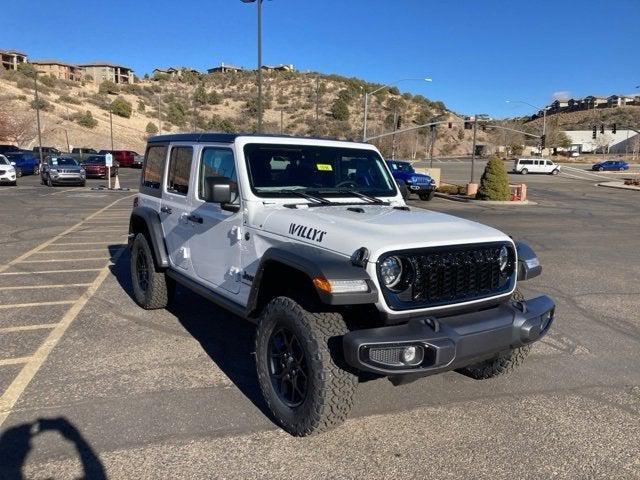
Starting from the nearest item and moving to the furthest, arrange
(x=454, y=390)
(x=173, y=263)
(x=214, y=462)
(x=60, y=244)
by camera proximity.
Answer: (x=214, y=462), (x=454, y=390), (x=173, y=263), (x=60, y=244)

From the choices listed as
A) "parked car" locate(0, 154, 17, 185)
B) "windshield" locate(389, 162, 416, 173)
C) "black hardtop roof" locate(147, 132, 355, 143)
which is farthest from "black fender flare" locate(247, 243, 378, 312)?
"parked car" locate(0, 154, 17, 185)

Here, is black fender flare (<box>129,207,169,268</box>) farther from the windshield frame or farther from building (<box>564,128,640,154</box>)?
building (<box>564,128,640,154</box>)

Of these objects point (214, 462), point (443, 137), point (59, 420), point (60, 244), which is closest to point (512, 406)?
point (214, 462)

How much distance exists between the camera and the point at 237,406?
379 centimetres

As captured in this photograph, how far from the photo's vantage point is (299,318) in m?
3.25

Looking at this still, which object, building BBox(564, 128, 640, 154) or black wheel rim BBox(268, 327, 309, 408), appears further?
building BBox(564, 128, 640, 154)

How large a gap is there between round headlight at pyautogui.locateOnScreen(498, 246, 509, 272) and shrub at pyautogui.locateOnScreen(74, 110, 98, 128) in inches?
2783

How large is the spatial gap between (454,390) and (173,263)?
2.96 m

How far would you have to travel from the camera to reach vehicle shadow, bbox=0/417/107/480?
296 centimetres

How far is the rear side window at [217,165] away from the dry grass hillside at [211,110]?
46056 millimetres

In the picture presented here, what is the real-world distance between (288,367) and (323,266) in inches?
32.0

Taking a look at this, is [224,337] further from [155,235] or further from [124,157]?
[124,157]

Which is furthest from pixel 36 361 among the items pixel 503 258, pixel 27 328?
pixel 503 258

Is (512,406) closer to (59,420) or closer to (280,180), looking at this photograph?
(280,180)
